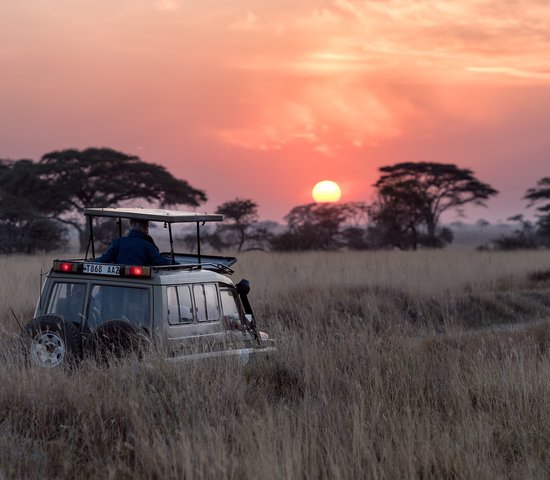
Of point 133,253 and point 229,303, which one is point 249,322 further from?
point 133,253

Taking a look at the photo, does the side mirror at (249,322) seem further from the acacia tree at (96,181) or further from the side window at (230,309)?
the acacia tree at (96,181)

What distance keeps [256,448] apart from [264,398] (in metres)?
1.43

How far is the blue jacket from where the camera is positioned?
8258 mm

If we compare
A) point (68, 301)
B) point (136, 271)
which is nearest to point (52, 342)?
point (68, 301)

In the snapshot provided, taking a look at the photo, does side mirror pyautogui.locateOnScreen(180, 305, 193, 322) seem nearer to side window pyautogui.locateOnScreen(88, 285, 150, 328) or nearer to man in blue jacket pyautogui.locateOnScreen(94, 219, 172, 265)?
side window pyautogui.locateOnScreen(88, 285, 150, 328)

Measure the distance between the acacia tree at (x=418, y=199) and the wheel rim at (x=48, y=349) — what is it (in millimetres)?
37296

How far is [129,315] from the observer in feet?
24.4

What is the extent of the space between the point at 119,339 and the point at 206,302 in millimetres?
974

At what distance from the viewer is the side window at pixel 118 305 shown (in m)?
7.37

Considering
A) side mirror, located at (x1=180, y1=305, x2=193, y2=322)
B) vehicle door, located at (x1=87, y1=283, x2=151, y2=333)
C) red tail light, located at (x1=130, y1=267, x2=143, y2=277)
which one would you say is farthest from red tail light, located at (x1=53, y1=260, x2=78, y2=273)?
side mirror, located at (x1=180, y1=305, x2=193, y2=322)

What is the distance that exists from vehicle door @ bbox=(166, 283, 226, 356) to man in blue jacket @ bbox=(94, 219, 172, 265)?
2.39ft

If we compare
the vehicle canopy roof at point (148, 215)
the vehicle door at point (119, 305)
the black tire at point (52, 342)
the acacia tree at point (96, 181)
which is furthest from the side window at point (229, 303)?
the acacia tree at point (96, 181)

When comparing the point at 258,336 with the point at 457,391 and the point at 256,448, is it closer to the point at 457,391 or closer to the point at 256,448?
the point at 457,391

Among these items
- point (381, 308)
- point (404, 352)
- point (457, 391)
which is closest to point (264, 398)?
point (457, 391)
